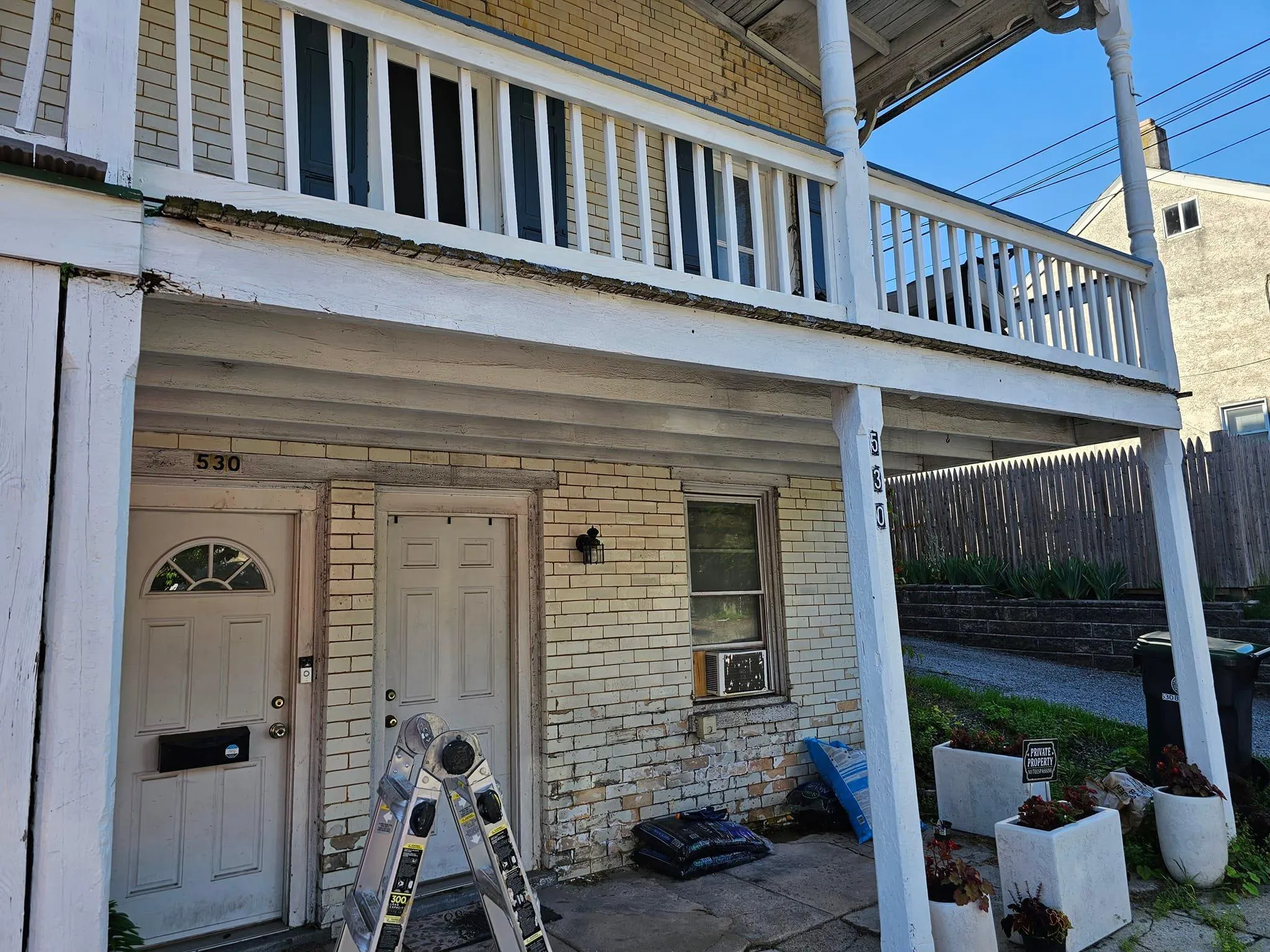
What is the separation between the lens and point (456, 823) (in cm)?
303

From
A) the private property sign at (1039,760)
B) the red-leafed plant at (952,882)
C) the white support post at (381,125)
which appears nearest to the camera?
the white support post at (381,125)

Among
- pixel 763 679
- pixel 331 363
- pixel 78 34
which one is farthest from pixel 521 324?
pixel 763 679

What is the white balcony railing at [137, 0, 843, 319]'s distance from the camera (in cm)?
263

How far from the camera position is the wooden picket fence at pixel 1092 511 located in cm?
959

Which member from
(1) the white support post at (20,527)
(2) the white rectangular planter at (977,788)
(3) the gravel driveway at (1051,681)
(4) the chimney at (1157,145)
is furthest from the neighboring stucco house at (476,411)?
(4) the chimney at (1157,145)

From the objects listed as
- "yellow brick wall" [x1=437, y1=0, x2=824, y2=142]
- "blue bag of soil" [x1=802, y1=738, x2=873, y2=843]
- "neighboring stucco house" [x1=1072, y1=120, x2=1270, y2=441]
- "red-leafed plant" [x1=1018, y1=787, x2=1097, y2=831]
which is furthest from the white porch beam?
"neighboring stucco house" [x1=1072, y1=120, x2=1270, y2=441]

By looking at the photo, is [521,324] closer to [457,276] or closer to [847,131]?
[457,276]

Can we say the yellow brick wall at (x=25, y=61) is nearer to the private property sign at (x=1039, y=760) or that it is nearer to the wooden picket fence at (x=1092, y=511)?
the private property sign at (x=1039, y=760)

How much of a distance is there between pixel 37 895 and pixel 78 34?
2145mm

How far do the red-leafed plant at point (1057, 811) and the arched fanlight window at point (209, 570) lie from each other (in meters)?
4.15

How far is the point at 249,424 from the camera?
168 inches

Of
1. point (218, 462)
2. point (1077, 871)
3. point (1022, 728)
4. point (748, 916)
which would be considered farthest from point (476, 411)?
point (1022, 728)

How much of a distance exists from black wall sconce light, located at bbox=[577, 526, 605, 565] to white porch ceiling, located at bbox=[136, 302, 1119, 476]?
503 mm

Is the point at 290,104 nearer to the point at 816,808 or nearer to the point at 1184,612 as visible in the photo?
the point at 816,808
